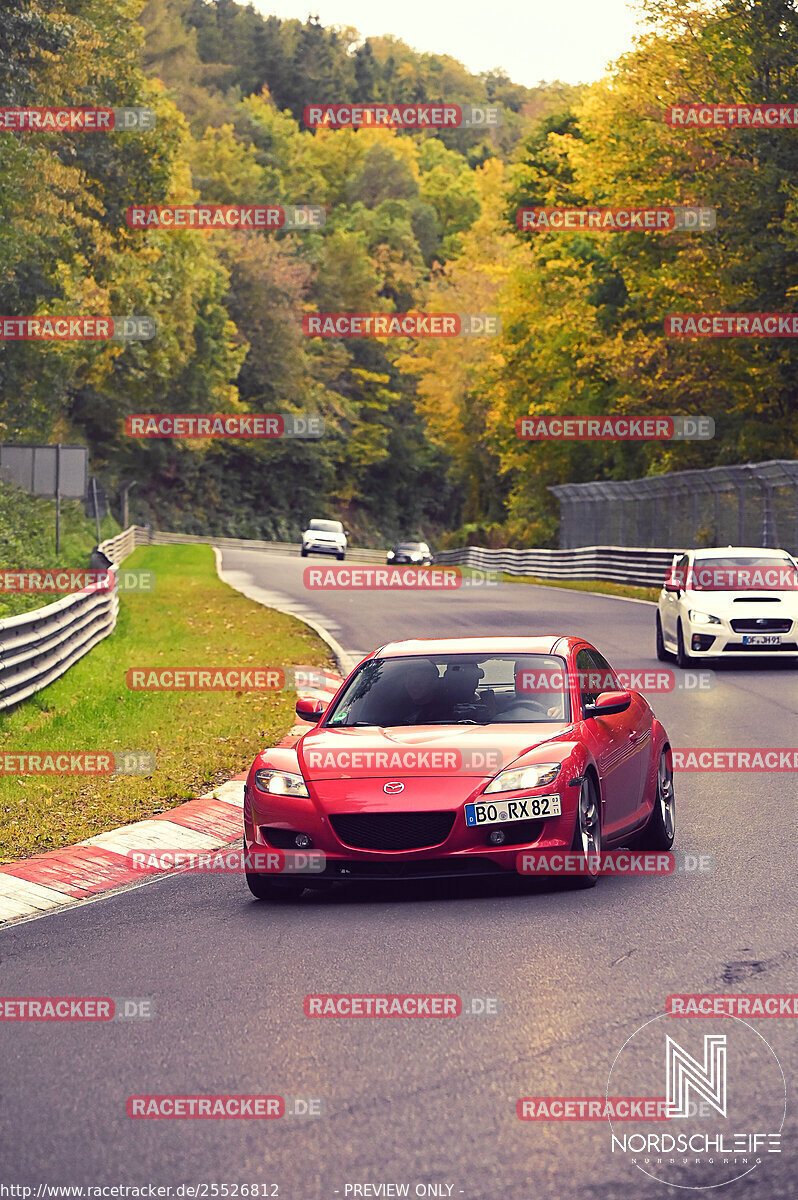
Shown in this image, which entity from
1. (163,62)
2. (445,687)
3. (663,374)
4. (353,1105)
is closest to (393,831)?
(445,687)

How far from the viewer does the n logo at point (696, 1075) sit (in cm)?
506

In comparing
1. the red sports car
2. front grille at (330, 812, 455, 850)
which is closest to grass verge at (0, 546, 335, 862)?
the red sports car

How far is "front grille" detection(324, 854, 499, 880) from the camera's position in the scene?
27.0 ft

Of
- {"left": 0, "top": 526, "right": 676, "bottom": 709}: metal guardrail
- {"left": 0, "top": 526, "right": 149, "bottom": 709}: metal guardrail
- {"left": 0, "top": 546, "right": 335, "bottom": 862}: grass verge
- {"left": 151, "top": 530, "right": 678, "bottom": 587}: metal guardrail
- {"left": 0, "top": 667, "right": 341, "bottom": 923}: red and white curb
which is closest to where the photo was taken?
{"left": 0, "top": 667, "right": 341, "bottom": 923}: red and white curb

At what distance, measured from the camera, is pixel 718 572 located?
22.6m

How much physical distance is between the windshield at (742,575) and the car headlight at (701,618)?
2.10 ft

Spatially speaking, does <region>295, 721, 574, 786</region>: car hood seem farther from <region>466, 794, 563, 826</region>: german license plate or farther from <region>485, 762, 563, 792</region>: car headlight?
<region>466, 794, 563, 826</region>: german license plate

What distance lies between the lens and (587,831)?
8609 mm

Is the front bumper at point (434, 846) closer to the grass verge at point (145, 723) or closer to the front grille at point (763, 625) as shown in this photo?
the grass verge at point (145, 723)

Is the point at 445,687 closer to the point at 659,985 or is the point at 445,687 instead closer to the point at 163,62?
the point at 659,985

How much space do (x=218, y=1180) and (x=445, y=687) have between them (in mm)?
5199

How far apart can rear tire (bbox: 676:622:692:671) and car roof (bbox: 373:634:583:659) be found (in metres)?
12.0

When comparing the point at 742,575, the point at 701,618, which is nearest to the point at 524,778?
the point at 701,618

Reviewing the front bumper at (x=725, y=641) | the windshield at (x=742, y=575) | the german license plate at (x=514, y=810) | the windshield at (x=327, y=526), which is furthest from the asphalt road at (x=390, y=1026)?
the windshield at (x=327, y=526)
